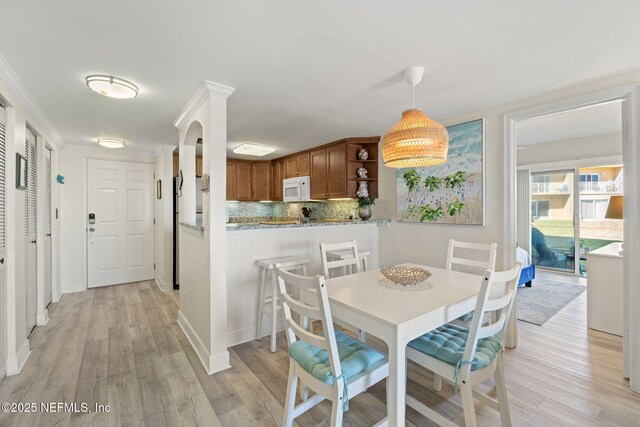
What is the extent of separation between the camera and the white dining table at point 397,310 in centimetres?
129

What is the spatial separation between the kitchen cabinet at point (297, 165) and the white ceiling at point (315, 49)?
6.75 ft

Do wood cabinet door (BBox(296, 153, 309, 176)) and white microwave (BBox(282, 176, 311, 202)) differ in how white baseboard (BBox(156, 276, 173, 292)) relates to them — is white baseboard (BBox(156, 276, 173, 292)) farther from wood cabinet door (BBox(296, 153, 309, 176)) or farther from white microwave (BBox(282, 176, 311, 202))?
wood cabinet door (BBox(296, 153, 309, 176))

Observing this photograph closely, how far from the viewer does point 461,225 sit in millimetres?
2934

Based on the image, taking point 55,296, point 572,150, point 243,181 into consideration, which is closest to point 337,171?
point 243,181

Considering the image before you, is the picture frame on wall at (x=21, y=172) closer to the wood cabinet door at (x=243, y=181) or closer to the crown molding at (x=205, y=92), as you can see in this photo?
the crown molding at (x=205, y=92)

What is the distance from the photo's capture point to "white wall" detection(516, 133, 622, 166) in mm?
4250

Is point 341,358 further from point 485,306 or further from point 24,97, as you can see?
point 24,97

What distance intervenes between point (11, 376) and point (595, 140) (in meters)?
7.26

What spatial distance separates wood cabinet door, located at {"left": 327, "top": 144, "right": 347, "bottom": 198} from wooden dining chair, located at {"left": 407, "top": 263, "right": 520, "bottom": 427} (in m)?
2.57

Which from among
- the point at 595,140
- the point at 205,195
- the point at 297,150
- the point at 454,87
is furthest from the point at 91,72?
the point at 595,140

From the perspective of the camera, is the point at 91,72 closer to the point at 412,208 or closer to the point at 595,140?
the point at 412,208

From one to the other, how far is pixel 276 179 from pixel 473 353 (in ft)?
15.7

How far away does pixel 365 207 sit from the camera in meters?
3.90

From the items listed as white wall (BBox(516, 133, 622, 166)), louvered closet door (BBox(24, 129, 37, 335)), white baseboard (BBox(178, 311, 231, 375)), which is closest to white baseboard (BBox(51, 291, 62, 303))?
louvered closet door (BBox(24, 129, 37, 335))
